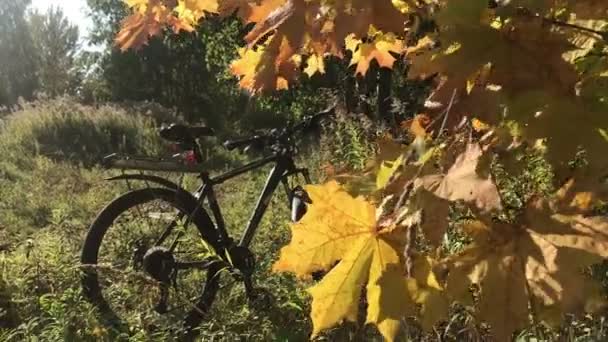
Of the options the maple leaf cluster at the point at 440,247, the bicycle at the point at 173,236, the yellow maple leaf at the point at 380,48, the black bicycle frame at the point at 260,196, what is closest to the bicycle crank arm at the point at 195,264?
the bicycle at the point at 173,236

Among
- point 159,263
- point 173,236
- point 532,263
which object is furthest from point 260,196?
point 532,263

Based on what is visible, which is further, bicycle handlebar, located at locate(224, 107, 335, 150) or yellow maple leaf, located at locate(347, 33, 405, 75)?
bicycle handlebar, located at locate(224, 107, 335, 150)

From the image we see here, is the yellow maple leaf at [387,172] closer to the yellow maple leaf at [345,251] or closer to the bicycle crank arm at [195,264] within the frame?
the yellow maple leaf at [345,251]

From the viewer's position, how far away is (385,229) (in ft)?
4.05

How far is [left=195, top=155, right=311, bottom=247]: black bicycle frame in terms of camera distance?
357 cm

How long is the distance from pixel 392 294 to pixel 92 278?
2.45 m

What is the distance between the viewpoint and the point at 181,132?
3.48m

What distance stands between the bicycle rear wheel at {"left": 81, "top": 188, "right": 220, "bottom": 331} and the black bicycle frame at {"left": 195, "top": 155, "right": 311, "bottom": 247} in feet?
0.20

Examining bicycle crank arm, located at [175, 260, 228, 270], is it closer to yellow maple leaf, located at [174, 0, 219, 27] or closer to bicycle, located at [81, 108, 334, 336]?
bicycle, located at [81, 108, 334, 336]

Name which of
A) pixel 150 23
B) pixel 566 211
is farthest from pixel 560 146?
pixel 150 23

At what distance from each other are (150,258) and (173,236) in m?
0.30

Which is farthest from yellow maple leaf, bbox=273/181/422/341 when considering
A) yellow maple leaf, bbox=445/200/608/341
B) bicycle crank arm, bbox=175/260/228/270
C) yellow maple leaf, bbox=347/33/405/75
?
bicycle crank arm, bbox=175/260/228/270

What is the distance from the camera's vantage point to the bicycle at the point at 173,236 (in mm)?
3346

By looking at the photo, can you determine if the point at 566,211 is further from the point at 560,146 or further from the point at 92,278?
the point at 92,278
